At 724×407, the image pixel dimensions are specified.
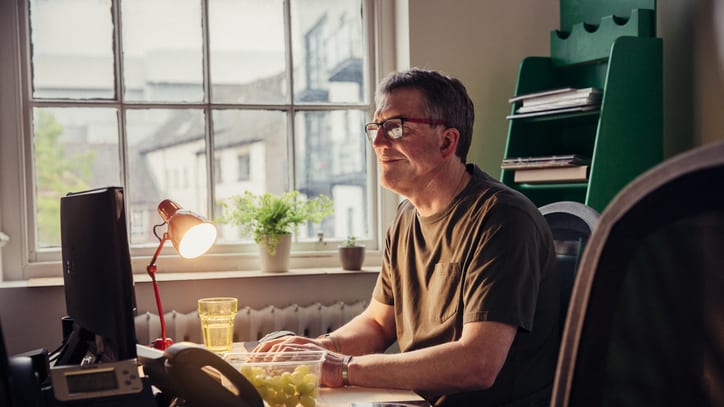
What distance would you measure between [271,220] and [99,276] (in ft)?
5.34

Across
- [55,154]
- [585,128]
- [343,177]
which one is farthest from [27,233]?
[585,128]

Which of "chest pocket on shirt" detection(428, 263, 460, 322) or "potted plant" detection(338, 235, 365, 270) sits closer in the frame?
"chest pocket on shirt" detection(428, 263, 460, 322)

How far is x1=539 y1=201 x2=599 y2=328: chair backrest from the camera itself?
170 centimetres

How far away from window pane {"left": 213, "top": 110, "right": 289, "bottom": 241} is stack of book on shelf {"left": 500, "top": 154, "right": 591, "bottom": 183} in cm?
95

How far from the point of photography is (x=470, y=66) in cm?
294

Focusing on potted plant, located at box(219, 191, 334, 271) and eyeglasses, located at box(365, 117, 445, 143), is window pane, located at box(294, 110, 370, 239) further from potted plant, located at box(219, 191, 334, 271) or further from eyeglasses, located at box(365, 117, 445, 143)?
eyeglasses, located at box(365, 117, 445, 143)

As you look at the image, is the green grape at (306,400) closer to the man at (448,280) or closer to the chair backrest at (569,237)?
the man at (448,280)

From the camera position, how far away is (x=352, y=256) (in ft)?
9.43

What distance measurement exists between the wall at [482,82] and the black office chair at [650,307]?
205 cm

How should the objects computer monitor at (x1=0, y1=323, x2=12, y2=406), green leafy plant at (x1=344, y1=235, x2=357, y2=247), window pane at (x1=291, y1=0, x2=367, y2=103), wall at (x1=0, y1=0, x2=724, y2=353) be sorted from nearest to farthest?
computer monitor at (x1=0, y1=323, x2=12, y2=406) → wall at (x1=0, y1=0, x2=724, y2=353) → green leafy plant at (x1=344, y1=235, x2=357, y2=247) → window pane at (x1=291, y1=0, x2=367, y2=103)

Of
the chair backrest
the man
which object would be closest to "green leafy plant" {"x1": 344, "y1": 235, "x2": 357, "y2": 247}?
the man

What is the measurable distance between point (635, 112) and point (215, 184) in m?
1.67

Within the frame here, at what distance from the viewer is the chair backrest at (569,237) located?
1699 mm

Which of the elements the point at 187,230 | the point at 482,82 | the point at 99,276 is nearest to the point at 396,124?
the point at 187,230
